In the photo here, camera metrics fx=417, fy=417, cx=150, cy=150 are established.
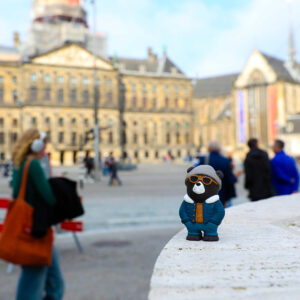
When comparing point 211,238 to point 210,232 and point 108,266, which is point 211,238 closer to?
point 210,232

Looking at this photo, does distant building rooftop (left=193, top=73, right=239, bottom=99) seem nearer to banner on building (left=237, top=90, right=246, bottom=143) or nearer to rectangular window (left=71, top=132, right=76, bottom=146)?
banner on building (left=237, top=90, right=246, bottom=143)

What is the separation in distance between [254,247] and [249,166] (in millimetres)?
4730

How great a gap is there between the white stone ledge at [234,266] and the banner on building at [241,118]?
83.8m

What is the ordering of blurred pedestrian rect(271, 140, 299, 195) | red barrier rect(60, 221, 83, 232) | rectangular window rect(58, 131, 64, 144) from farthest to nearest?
1. rectangular window rect(58, 131, 64, 144)
2. red barrier rect(60, 221, 83, 232)
3. blurred pedestrian rect(271, 140, 299, 195)

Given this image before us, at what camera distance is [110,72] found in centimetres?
6594

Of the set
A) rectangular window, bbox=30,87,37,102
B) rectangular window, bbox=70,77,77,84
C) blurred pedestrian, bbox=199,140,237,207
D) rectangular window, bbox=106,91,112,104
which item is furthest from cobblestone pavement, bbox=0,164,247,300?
rectangular window, bbox=106,91,112,104

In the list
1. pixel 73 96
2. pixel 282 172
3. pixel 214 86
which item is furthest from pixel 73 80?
pixel 282 172

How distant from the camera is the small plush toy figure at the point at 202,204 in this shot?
2.08 m

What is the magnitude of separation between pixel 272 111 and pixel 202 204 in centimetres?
8190

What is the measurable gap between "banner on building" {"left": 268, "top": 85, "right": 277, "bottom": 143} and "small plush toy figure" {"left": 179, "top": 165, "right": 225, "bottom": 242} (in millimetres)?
80451

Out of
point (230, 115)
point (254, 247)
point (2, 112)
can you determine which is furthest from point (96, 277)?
point (230, 115)

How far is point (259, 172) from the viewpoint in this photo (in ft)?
21.2

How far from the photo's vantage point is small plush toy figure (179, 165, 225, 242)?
2084 mm

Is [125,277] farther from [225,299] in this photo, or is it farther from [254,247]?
[225,299]
